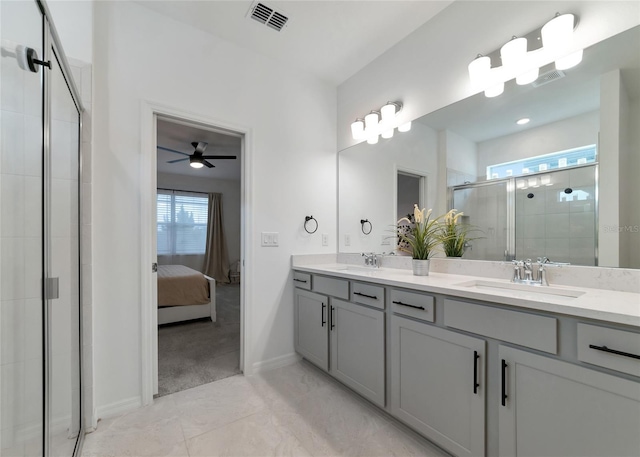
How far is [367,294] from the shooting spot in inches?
68.1

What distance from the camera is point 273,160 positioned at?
239 cm

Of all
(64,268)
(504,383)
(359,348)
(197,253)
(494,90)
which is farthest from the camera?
(197,253)

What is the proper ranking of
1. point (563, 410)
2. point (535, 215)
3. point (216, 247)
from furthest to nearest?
1. point (216, 247)
2. point (535, 215)
3. point (563, 410)

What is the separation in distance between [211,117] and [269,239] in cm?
105

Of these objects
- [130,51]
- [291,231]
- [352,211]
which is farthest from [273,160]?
[130,51]

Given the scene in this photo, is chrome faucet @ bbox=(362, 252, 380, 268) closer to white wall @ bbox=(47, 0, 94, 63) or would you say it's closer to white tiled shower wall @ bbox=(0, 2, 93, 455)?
white tiled shower wall @ bbox=(0, 2, 93, 455)

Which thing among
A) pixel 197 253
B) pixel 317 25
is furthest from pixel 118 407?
pixel 197 253

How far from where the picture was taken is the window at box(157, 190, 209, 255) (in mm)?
5984

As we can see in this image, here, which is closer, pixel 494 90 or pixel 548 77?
pixel 548 77

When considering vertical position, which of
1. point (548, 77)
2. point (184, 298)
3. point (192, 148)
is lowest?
point (184, 298)

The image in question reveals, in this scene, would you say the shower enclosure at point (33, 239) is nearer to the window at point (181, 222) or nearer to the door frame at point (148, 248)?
the door frame at point (148, 248)

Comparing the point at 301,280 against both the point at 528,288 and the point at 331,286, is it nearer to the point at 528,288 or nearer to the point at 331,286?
the point at 331,286

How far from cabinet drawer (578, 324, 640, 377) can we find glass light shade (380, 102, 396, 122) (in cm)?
186

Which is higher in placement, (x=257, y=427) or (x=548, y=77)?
(x=548, y=77)
